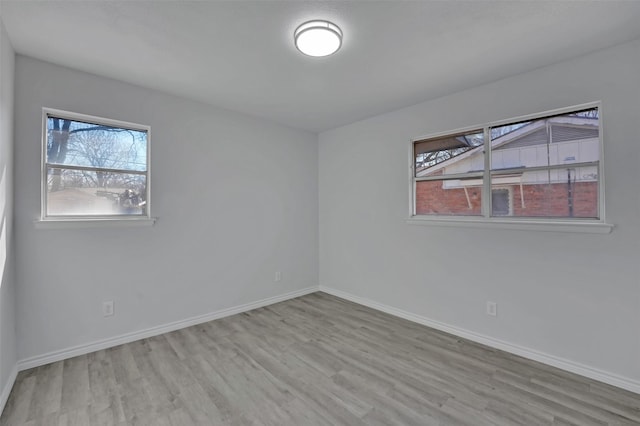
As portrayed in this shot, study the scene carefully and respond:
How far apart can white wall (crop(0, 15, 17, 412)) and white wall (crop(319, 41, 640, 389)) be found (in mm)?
3533

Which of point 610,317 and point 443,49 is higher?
point 443,49

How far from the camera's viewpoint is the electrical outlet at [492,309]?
9.13ft

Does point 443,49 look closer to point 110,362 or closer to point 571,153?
point 571,153

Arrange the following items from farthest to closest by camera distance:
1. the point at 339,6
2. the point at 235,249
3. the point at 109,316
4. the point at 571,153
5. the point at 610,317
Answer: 1. the point at 235,249
2. the point at 109,316
3. the point at 571,153
4. the point at 610,317
5. the point at 339,6

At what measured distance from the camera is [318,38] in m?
2.02

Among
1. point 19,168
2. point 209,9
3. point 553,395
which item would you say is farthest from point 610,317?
point 19,168

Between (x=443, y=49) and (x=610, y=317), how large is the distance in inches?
100

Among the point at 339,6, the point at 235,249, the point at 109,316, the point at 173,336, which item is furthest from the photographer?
the point at 235,249

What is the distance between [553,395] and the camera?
80.9 inches

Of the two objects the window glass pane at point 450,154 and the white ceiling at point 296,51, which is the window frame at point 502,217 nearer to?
the window glass pane at point 450,154

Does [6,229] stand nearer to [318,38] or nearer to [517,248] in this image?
[318,38]

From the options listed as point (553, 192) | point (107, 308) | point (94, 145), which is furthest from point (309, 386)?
point (94, 145)

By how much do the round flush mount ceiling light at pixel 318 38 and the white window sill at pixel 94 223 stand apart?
7.61ft

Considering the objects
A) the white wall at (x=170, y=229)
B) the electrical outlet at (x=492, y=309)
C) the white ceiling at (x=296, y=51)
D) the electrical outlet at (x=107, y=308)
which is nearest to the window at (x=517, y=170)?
the white ceiling at (x=296, y=51)
